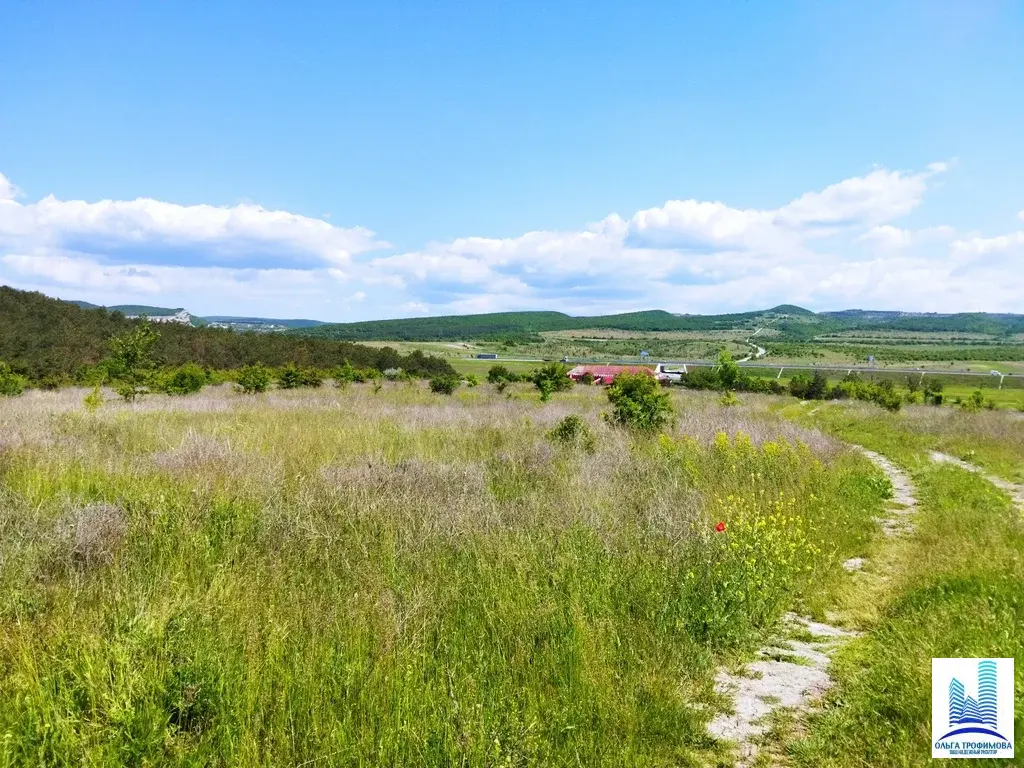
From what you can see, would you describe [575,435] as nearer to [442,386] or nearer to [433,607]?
[433,607]

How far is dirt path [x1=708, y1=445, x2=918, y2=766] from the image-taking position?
3.35m

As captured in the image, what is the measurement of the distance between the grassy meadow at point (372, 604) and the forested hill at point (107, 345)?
118 ft

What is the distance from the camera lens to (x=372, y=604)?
4047 mm

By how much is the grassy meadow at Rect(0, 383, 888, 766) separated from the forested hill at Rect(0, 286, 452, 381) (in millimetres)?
35878

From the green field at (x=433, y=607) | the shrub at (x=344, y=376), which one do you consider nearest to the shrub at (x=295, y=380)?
the shrub at (x=344, y=376)

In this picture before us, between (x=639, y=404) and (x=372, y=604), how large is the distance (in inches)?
420

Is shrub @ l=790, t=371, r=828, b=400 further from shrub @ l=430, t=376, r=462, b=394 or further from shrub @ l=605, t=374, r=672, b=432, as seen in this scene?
shrub @ l=605, t=374, r=672, b=432

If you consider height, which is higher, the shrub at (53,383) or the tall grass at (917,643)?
the shrub at (53,383)

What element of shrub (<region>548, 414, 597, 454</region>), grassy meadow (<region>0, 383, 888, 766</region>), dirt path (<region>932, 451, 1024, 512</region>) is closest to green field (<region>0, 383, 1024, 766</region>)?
grassy meadow (<region>0, 383, 888, 766</region>)

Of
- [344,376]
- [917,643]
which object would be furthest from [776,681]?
[344,376]

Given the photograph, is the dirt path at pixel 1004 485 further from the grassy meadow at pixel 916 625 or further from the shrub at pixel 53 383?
the shrub at pixel 53 383

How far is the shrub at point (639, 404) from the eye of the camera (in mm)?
13539

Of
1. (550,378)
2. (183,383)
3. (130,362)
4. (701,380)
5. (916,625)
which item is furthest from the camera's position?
(701,380)

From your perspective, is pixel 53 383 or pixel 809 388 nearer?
pixel 53 383
